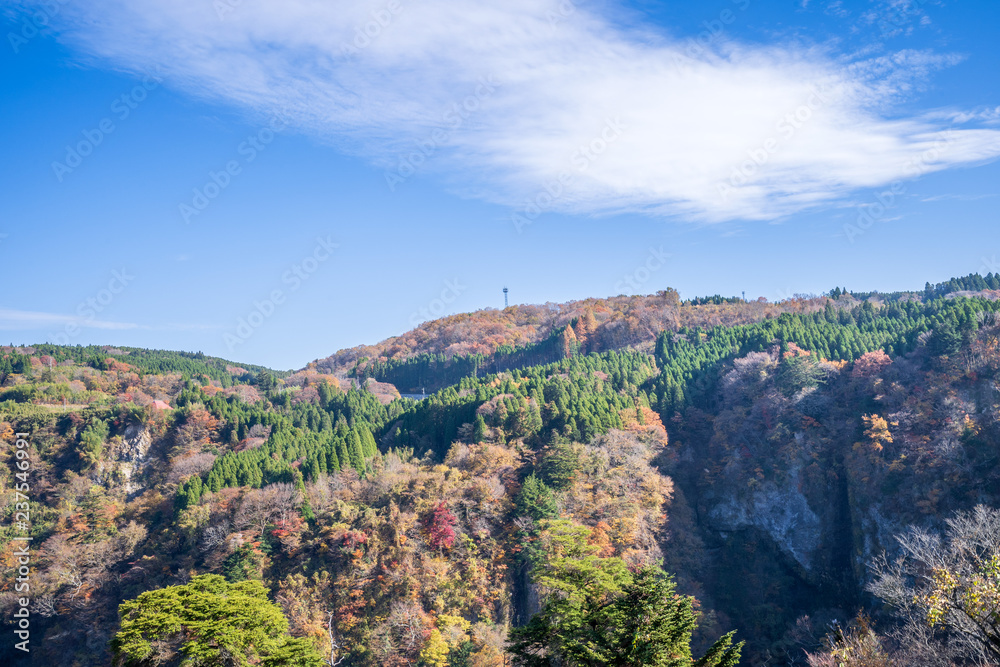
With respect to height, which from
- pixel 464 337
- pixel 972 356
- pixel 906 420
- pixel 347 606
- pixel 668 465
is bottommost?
pixel 347 606

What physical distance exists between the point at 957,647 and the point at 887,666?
153 inches

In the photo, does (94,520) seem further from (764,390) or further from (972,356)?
(972,356)

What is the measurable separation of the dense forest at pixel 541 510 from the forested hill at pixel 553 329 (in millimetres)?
16824

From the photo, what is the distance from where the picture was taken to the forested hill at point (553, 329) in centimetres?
8388

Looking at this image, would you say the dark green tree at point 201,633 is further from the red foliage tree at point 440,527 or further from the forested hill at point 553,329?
the forested hill at point 553,329

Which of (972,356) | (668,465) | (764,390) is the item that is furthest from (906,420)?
(668,465)

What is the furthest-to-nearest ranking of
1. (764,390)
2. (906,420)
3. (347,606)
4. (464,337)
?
(464,337) < (764,390) < (906,420) < (347,606)

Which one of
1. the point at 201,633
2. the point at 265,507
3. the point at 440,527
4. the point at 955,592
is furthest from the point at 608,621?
the point at 265,507

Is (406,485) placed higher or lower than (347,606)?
higher

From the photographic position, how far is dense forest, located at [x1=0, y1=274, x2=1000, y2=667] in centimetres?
2614

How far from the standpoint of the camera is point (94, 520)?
46062mm

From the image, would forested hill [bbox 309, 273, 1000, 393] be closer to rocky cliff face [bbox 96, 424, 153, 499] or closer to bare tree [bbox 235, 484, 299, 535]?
rocky cliff face [bbox 96, 424, 153, 499]

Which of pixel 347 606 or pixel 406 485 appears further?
pixel 406 485

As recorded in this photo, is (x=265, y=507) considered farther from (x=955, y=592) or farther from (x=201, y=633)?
(x=955, y=592)
